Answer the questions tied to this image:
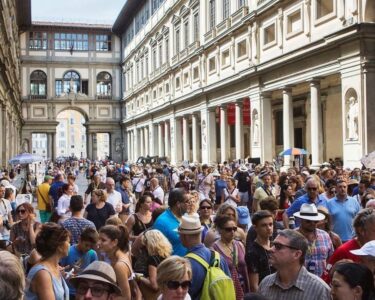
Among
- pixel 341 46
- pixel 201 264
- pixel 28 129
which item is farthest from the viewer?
pixel 28 129

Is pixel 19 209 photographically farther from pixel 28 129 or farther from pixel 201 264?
pixel 28 129

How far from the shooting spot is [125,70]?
246ft

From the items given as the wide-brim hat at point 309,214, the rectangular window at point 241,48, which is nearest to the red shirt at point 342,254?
the wide-brim hat at point 309,214

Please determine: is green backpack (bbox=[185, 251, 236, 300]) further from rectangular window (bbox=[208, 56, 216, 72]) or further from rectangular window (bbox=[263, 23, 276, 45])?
rectangular window (bbox=[208, 56, 216, 72])

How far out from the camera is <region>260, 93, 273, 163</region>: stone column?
103 ft

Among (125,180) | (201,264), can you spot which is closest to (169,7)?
(125,180)

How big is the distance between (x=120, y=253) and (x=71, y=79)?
72437 millimetres

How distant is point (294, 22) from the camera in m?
28.3

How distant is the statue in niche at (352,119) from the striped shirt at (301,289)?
1886cm

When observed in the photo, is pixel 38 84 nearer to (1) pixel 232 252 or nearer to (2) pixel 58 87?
(2) pixel 58 87

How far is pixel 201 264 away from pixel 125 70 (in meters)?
71.3

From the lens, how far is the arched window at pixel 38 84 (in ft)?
244

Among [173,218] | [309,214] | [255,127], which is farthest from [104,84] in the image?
[309,214]

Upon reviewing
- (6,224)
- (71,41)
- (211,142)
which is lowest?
(6,224)
